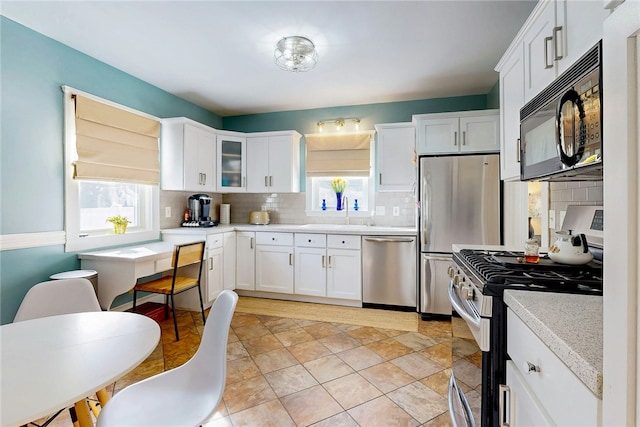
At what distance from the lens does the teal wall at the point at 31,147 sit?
2.28m

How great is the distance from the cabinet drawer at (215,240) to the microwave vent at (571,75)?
10.3ft

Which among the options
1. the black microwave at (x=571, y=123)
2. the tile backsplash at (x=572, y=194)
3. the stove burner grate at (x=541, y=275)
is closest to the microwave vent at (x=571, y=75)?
the black microwave at (x=571, y=123)

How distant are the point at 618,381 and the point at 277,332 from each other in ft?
9.10

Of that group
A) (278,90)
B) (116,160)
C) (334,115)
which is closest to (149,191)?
(116,160)

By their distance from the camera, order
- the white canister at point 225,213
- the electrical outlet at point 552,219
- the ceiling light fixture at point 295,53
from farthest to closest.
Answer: the white canister at point 225,213 < the ceiling light fixture at point 295,53 < the electrical outlet at point 552,219

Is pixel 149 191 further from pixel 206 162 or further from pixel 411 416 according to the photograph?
pixel 411 416

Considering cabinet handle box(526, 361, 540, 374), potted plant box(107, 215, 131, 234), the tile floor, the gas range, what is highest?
potted plant box(107, 215, 131, 234)

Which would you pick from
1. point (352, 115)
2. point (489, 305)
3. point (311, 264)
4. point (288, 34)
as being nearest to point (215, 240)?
point (311, 264)

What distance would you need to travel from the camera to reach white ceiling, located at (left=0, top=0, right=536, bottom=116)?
2178 mm

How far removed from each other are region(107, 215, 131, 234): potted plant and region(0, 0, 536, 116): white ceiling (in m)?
1.50

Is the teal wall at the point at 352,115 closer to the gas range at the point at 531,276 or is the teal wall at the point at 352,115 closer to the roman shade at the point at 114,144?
the roman shade at the point at 114,144

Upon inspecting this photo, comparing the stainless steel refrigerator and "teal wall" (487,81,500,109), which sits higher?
"teal wall" (487,81,500,109)

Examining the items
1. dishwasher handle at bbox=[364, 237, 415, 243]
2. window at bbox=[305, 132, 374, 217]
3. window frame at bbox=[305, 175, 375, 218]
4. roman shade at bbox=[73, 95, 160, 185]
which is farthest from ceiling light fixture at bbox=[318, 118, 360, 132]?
roman shade at bbox=[73, 95, 160, 185]

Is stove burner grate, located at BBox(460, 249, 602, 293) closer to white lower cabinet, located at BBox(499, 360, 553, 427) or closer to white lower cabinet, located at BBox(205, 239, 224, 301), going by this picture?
white lower cabinet, located at BBox(499, 360, 553, 427)
